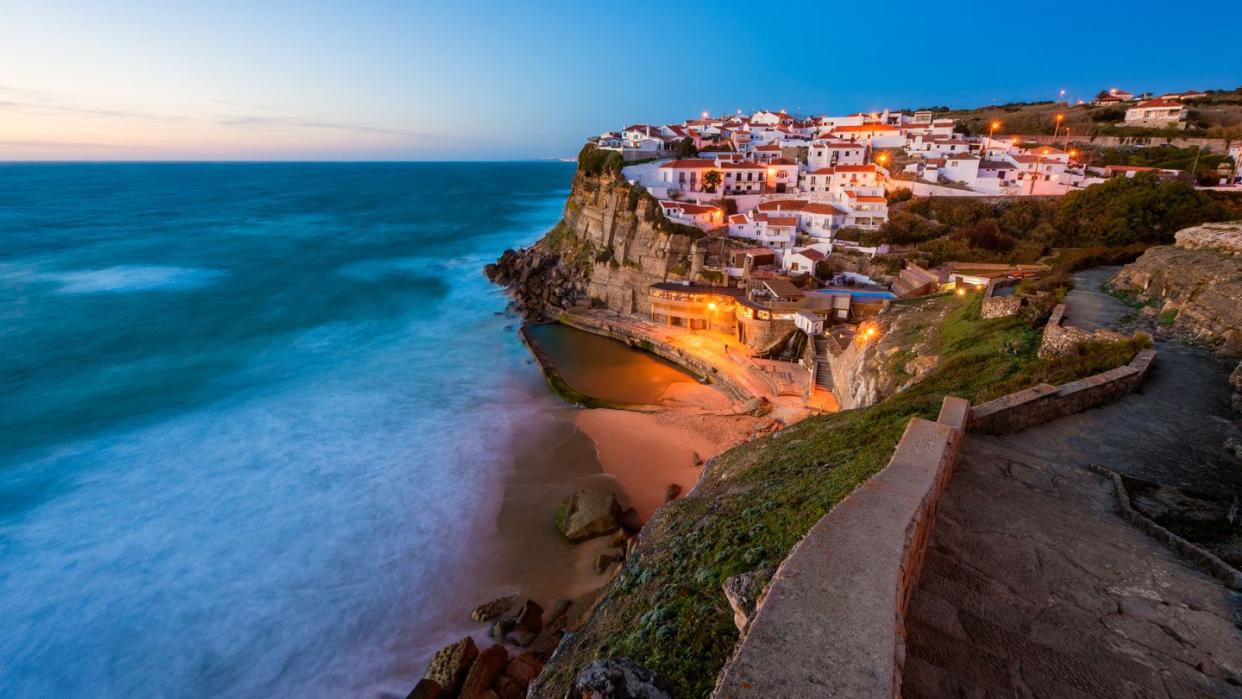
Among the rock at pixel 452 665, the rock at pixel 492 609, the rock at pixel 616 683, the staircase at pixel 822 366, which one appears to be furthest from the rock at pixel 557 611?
the staircase at pixel 822 366

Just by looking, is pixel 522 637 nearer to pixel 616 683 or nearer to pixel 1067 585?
pixel 616 683

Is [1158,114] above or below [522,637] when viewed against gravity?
above

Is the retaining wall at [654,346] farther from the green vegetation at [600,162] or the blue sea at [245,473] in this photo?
the green vegetation at [600,162]

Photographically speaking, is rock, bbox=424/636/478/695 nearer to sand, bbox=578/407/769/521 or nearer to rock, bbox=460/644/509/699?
rock, bbox=460/644/509/699

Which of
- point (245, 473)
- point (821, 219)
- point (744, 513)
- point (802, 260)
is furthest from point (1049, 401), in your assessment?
point (821, 219)

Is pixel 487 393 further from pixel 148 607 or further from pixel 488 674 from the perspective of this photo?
pixel 488 674

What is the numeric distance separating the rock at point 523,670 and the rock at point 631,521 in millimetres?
5020

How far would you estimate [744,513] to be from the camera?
28.5 feet

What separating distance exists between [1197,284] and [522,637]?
2023 centimetres

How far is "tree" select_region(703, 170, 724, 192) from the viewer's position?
45.8 metres

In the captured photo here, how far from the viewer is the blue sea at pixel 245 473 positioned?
12781mm

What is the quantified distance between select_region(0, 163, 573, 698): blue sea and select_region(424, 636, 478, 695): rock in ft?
3.52

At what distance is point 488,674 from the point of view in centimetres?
1061

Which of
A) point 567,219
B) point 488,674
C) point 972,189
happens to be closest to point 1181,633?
point 488,674
